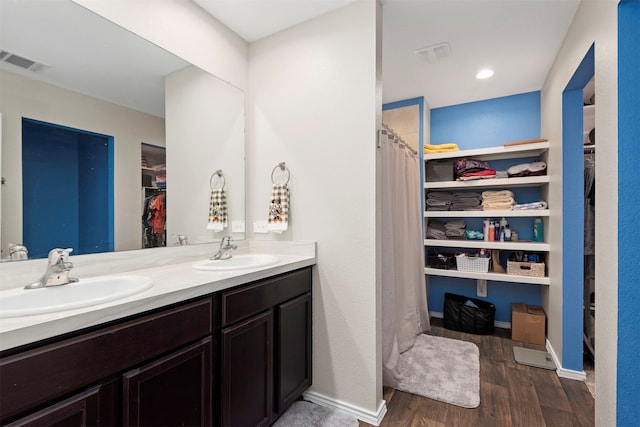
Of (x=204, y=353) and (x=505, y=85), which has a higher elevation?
(x=505, y=85)

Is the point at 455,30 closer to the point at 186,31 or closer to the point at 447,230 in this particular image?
the point at 186,31

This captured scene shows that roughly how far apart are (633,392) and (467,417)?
0.81 meters

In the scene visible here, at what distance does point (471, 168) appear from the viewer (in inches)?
116

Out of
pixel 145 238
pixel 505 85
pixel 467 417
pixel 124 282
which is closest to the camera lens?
pixel 124 282

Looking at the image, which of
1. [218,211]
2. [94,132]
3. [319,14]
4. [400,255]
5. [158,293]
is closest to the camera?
[158,293]

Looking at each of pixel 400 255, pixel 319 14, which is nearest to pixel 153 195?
pixel 319 14

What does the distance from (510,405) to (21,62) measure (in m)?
3.00

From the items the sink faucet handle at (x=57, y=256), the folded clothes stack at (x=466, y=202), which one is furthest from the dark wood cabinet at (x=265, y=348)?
the folded clothes stack at (x=466, y=202)

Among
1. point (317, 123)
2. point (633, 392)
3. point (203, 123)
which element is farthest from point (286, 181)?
point (633, 392)

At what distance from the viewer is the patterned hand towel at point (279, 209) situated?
6.25ft

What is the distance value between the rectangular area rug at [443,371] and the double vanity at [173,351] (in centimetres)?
81

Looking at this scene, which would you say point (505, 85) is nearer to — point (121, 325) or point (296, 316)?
point (296, 316)

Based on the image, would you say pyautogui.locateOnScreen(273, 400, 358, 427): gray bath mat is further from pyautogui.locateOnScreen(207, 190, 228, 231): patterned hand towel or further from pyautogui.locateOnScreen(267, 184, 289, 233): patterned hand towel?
pyautogui.locateOnScreen(207, 190, 228, 231): patterned hand towel

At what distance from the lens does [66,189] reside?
50.5 inches
